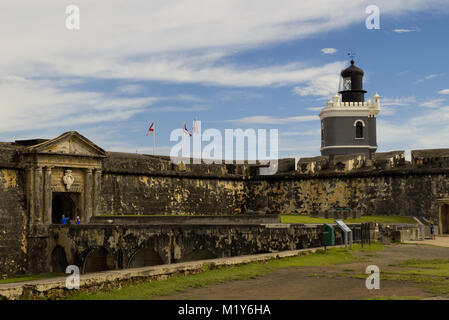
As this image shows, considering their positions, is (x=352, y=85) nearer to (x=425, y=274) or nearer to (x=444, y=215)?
(x=444, y=215)

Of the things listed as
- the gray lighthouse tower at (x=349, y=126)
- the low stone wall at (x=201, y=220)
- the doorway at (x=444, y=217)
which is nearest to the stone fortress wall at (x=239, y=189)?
the doorway at (x=444, y=217)

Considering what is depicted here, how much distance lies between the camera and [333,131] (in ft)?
147

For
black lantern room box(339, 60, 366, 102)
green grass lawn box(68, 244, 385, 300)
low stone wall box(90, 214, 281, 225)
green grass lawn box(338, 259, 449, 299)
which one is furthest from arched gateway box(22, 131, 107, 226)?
black lantern room box(339, 60, 366, 102)

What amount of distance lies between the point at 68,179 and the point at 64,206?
7.41 feet

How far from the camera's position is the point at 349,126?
44625 millimetres

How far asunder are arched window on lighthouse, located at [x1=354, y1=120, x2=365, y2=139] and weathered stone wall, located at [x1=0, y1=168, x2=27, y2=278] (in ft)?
86.5

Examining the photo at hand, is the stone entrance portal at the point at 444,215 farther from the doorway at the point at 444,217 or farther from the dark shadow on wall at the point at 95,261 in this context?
the dark shadow on wall at the point at 95,261

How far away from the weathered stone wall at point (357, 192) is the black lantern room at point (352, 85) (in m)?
13.5

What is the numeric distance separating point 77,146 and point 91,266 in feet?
19.5

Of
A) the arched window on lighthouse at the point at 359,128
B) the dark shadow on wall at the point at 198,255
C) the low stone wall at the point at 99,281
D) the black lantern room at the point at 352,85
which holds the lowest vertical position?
the dark shadow on wall at the point at 198,255

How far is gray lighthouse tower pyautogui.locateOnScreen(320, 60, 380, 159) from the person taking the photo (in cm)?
4453

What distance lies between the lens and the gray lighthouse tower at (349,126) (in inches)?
1753

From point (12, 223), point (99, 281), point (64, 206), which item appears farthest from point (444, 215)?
point (99, 281)

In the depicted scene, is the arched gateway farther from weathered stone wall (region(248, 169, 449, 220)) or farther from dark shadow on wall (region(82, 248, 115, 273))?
weathered stone wall (region(248, 169, 449, 220))
